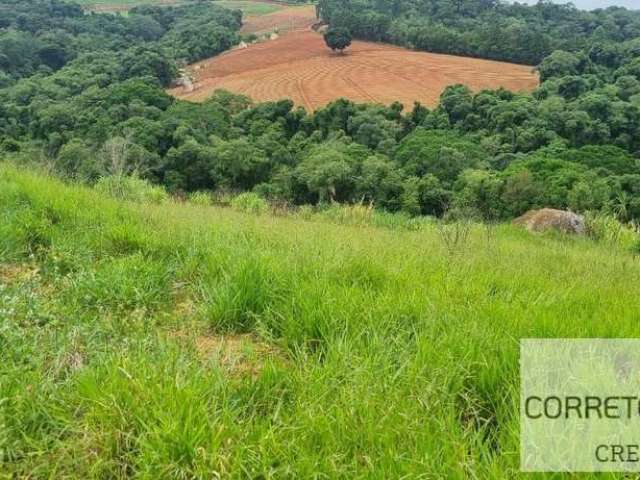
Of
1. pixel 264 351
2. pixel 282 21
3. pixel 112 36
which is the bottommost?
pixel 112 36

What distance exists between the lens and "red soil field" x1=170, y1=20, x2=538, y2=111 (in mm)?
63219

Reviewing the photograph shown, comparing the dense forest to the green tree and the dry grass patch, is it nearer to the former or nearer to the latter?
the green tree

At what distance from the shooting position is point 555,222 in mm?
12375

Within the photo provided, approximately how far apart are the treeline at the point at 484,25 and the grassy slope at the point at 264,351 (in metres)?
81.2

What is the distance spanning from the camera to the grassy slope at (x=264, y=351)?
79.4 inches

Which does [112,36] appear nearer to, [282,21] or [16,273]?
[282,21]

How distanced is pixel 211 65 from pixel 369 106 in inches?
1237

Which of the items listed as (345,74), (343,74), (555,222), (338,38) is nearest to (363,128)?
(345,74)

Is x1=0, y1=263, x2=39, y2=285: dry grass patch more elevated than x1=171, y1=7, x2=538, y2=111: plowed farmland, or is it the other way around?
x1=0, y1=263, x2=39, y2=285: dry grass patch

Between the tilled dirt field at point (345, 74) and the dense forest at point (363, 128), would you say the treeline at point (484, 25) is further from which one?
the tilled dirt field at point (345, 74)

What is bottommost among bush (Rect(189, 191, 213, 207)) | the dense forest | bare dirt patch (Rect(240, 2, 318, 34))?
the dense forest

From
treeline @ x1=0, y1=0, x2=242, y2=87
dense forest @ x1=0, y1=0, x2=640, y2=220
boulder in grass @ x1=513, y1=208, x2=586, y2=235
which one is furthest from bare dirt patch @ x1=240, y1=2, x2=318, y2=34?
boulder in grass @ x1=513, y1=208, x2=586, y2=235

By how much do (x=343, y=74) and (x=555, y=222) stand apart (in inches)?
2378

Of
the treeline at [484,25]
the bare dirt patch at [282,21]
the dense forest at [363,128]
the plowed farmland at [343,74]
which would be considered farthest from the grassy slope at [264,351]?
the bare dirt patch at [282,21]
